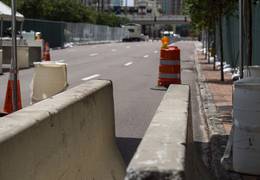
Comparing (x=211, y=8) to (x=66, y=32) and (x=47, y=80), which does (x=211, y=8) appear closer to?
(x=47, y=80)

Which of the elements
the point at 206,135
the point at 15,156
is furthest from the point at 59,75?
the point at 15,156

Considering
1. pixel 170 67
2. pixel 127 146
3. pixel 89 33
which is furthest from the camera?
pixel 89 33

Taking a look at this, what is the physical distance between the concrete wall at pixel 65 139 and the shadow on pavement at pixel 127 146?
0.86 m

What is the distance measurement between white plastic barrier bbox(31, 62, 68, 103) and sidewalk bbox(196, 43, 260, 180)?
2.97 meters

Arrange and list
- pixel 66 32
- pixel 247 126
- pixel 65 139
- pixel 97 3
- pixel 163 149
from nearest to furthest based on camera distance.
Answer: pixel 163 149, pixel 65 139, pixel 247 126, pixel 66 32, pixel 97 3

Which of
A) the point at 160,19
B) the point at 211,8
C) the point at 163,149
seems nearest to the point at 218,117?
the point at 163,149

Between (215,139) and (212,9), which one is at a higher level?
(212,9)

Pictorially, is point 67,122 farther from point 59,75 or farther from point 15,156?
point 59,75

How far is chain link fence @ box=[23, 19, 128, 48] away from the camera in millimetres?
53950

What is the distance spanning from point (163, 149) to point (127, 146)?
18.6 ft

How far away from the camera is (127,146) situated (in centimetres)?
884

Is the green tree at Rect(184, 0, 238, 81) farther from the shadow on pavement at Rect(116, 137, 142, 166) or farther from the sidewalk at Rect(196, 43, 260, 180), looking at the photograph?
the shadow on pavement at Rect(116, 137, 142, 166)

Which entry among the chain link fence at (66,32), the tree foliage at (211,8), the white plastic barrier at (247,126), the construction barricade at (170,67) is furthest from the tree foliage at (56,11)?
the white plastic barrier at (247,126)

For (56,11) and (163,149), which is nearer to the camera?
(163,149)
